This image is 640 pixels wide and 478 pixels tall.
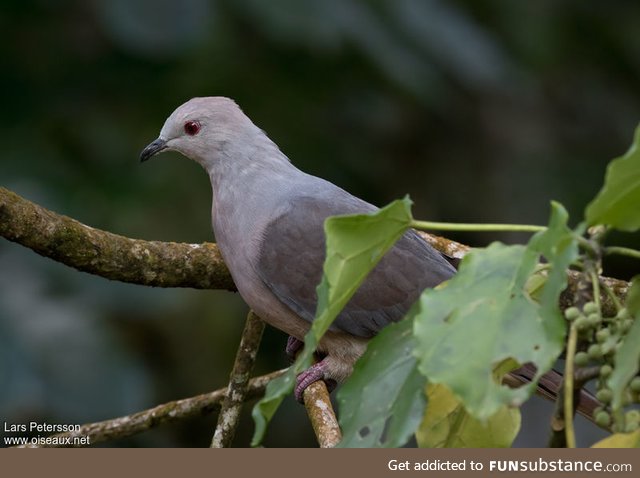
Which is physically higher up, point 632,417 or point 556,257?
point 556,257

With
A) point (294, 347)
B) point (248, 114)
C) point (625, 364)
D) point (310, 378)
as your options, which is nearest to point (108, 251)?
point (310, 378)

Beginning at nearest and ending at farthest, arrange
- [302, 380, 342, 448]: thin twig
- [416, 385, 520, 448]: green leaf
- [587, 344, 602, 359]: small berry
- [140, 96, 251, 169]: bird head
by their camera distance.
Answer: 1. [587, 344, 602, 359]: small berry
2. [416, 385, 520, 448]: green leaf
3. [302, 380, 342, 448]: thin twig
4. [140, 96, 251, 169]: bird head

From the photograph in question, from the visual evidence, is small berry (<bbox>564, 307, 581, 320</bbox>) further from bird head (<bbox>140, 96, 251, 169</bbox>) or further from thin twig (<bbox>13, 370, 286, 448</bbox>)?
bird head (<bbox>140, 96, 251, 169</bbox>)

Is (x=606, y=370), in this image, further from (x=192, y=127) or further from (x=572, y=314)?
(x=192, y=127)

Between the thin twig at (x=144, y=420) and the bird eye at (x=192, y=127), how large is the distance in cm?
85

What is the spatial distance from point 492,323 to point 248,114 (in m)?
3.79

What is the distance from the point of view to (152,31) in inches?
186

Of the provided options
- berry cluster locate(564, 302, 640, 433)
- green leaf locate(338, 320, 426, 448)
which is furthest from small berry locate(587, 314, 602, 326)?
green leaf locate(338, 320, 426, 448)

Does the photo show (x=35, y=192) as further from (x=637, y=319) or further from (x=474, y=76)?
(x=637, y=319)

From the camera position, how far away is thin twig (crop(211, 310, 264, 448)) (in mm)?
3229

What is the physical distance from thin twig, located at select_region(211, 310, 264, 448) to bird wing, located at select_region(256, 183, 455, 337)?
257 millimetres

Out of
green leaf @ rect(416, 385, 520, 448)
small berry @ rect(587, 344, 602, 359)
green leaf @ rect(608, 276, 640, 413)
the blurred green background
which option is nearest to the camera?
green leaf @ rect(608, 276, 640, 413)

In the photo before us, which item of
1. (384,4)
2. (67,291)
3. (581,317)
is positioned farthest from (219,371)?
(581,317)

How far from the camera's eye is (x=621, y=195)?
1.56 meters
